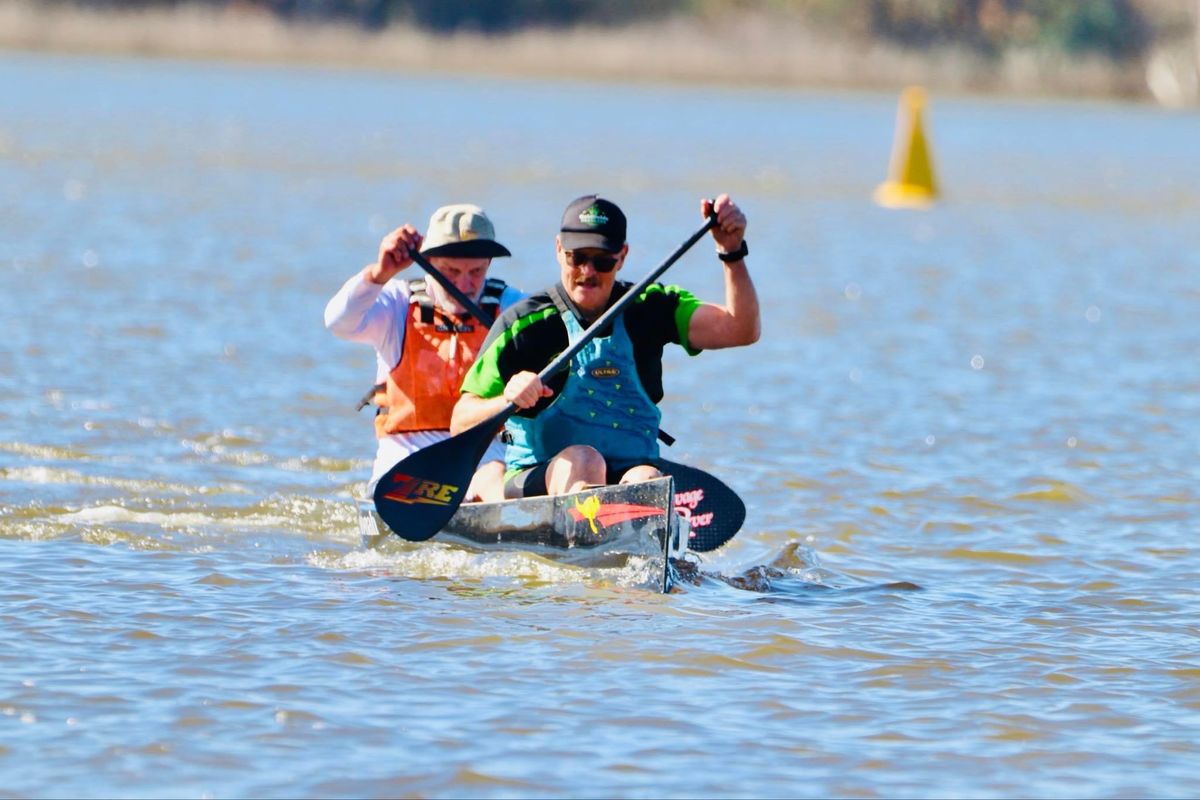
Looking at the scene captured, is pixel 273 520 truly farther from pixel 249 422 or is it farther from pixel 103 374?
pixel 103 374

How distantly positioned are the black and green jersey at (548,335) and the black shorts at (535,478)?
242 mm

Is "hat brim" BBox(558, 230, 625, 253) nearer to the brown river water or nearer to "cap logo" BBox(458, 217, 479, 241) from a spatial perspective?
"cap logo" BBox(458, 217, 479, 241)

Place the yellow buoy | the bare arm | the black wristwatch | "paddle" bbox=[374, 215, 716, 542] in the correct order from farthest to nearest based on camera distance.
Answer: the yellow buoy → "paddle" bbox=[374, 215, 716, 542] → the black wristwatch → the bare arm

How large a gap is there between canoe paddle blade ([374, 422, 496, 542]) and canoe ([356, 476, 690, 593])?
0.08m

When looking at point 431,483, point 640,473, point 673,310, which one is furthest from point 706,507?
point 431,483

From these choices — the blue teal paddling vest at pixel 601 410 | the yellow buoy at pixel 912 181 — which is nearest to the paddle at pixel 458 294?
the blue teal paddling vest at pixel 601 410

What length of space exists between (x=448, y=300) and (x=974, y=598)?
95.9 inches

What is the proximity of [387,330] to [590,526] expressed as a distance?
1.30 meters

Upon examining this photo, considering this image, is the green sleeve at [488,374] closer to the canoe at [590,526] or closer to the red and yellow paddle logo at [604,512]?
the canoe at [590,526]

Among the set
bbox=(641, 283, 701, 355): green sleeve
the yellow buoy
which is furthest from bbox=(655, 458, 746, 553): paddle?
the yellow buoy

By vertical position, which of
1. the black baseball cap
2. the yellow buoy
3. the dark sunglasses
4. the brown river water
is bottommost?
the brown river water

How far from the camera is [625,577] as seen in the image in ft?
26.8

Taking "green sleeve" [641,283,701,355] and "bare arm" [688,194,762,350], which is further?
"green sleeve" [641,283,701,355]

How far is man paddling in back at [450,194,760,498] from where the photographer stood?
8031mm
